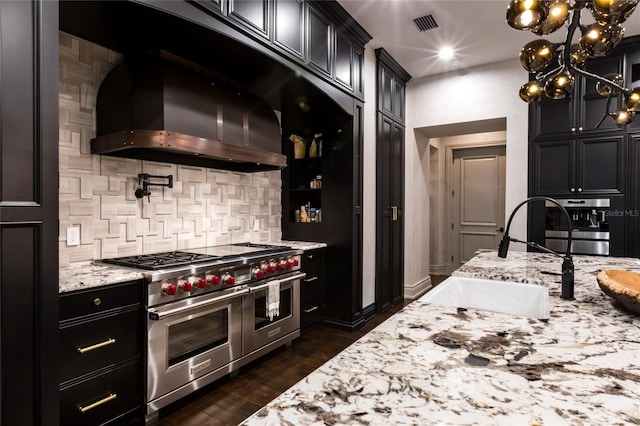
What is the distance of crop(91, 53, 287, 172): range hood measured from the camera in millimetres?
2168

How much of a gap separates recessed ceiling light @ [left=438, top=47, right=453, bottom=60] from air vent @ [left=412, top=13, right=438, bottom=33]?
1.83ft

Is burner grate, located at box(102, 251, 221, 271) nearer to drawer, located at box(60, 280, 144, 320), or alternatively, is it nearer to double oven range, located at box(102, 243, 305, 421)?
double oven range, located at box(102, 243, 305, 421)

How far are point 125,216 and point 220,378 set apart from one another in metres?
1.34

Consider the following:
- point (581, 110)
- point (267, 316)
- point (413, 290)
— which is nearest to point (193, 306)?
point (267, 316)

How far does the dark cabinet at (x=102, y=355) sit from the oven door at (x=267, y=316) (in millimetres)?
808

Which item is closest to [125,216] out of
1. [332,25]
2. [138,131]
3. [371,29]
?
[138,131]

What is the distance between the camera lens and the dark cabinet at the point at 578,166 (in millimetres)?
3781

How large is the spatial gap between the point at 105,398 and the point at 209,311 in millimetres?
701

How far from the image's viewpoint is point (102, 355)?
1.83 m

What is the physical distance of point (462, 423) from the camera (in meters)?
0.59

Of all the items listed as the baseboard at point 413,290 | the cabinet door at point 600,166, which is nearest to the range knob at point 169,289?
the baseboard at point 413,290

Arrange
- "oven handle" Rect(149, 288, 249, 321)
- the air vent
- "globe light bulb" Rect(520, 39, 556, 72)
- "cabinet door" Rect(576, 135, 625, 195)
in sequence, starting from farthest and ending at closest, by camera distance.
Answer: "cabinet door" Rect(576, 135, 625, 195)
the air vent
"oven handle" Rect(149, 288, 249, 321)
"globe light bulb" Rect(520, 39, 556, 72)

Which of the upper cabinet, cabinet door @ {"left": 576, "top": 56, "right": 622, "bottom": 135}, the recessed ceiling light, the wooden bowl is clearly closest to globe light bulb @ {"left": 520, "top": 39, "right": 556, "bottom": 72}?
the wooden bowl

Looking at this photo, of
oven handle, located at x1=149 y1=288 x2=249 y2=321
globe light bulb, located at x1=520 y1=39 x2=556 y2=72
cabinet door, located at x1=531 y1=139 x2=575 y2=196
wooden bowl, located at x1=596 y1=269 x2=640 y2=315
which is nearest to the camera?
wooden bowl, located at x1=596 y1=269 x2=640 y2=315
